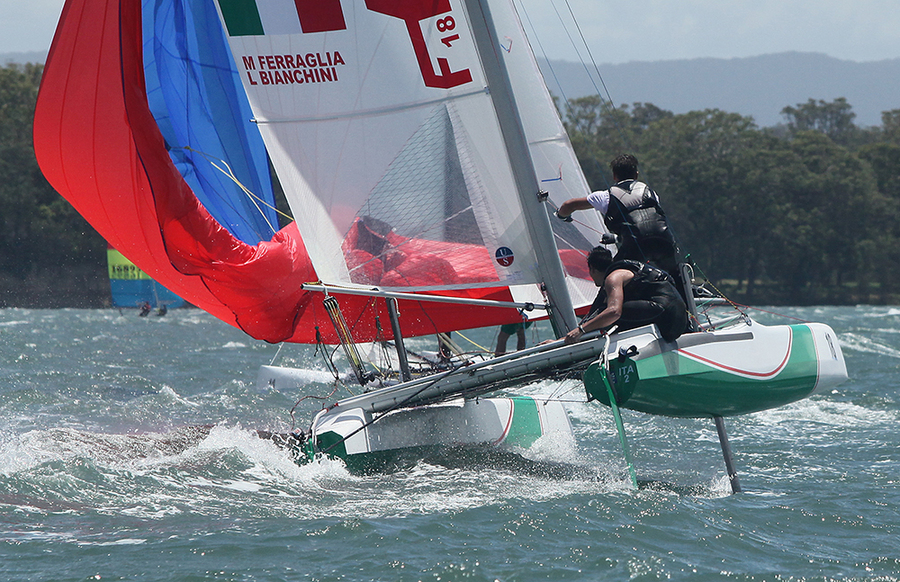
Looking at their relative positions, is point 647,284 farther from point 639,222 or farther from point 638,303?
point 639,222

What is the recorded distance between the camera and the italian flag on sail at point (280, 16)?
214 inches

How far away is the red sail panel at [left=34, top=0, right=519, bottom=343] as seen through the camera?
6219 millimetres

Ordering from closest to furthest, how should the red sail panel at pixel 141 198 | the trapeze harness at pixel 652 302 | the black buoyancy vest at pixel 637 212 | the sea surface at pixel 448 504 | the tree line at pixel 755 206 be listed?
the sea surface at pixel 448 504 < the trapeze harness at pixel 652 302 < the black buoyancy vest at pixel 637 212 < the red sail panel at pixel 141 198 < the tree line at pixel 755 206

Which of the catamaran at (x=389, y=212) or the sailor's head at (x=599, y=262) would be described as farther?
the sailor's head at (x=599, y=262)

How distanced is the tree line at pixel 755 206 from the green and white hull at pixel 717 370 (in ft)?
112

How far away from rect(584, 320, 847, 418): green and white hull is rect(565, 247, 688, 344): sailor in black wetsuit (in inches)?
2.9

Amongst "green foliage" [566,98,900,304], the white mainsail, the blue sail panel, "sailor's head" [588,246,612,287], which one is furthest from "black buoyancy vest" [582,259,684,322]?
"green foliage" [566,98,900,304]

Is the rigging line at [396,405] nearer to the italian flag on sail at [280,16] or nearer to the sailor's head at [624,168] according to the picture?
the sailor's head at [624,168]

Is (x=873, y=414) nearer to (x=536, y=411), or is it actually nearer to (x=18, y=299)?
(x=536, y=411)

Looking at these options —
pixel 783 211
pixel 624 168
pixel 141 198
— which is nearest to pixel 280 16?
pixel 141 198

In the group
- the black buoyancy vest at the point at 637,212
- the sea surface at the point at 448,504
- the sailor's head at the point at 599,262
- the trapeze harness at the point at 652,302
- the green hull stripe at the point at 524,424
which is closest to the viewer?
the sea surface at the point at 448,504

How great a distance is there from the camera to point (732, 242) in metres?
42.7

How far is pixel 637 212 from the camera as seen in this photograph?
502 cm

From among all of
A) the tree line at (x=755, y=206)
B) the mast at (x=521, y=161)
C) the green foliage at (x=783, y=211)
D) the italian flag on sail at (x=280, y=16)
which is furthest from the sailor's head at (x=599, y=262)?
the green foliage at (x=783, y=211)
